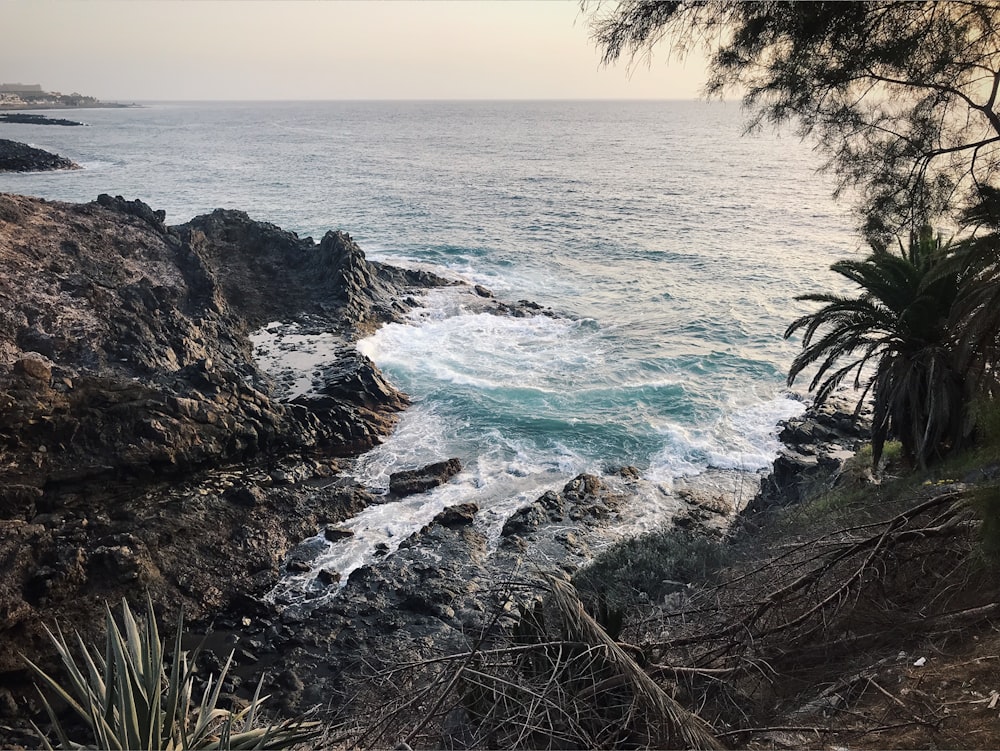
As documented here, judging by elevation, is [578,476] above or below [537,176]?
below

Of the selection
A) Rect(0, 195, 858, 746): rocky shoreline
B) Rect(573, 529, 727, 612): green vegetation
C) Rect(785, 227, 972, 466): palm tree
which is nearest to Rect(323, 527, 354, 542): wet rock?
Rect(0, 195, 858, 746): rocky shoreline

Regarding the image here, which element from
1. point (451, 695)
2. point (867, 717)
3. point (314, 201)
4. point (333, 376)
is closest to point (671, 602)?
point (867, 717)

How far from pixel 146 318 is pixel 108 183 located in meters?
39.2

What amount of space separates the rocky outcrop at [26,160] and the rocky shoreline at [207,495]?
40670 mm

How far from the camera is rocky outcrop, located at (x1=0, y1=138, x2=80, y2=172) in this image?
167 feet

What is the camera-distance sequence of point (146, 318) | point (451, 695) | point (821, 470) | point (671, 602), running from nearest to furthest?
point (451, 695), point (671, 602), point (821, 470), point (146, 318)

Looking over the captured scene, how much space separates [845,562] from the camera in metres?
6.07

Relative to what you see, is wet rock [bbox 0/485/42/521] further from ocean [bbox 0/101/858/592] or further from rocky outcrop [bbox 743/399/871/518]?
rocky outcrop [bbox 743/399/871/518]

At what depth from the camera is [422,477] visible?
14156mm

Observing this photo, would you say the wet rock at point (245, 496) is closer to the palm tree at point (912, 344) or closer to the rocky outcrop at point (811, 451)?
the rocky outcrop at point (811, 451)

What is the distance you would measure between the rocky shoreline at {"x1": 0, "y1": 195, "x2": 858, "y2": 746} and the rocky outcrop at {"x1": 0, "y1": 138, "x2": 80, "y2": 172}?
133ft

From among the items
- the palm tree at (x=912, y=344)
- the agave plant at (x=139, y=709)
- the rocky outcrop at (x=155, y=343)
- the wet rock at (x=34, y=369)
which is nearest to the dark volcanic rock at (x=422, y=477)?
the rocky outcrop at (x=155, y=343)

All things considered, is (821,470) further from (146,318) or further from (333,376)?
(146,318)

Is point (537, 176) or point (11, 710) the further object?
point (537, 176)
